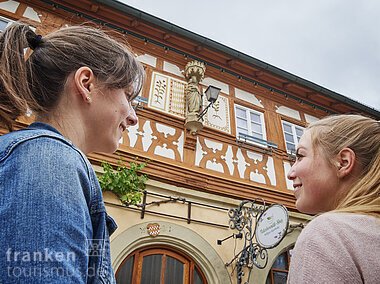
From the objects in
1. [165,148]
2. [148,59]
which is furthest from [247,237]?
[148,59]

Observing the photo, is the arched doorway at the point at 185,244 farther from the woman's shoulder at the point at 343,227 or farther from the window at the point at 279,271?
the woman's shoulder at the point at 343,227

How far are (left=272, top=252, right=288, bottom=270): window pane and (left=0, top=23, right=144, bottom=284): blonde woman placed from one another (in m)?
6.43

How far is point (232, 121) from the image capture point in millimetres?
7902

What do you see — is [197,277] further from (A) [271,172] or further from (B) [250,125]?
(B) [250,125]

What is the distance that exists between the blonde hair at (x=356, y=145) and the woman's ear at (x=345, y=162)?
25 millimetres

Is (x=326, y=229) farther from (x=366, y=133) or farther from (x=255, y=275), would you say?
(x=255, y=275)

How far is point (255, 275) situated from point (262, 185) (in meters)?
2.01

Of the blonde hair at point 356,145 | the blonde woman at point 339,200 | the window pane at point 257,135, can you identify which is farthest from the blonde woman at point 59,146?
the window pane at point 257,135

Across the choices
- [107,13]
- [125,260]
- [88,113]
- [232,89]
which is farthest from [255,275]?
[107,13]

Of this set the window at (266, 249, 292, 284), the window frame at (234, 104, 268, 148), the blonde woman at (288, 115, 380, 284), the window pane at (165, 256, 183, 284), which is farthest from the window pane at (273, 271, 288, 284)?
the blonde woman at (288, 115, 380, 284)

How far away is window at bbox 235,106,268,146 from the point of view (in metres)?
7.90

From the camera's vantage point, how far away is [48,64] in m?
1.12

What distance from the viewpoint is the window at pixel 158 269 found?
5.43 m

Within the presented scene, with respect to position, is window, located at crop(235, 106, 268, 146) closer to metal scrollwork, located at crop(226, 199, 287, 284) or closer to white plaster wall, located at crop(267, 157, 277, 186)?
white plaster wall, located at crop(267, 157, 277, 186)
